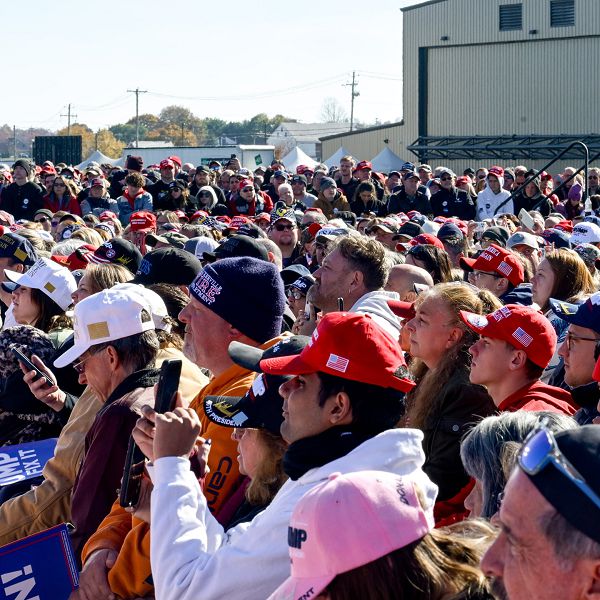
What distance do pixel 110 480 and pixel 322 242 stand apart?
5505 mm

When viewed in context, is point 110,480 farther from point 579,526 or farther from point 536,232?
point 536,232

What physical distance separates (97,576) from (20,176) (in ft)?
49.1

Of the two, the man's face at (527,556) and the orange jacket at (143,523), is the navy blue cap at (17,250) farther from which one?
the man's face at (527,556)

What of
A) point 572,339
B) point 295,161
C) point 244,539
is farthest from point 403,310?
point 295,161

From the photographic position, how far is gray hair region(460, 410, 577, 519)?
3.14 metres

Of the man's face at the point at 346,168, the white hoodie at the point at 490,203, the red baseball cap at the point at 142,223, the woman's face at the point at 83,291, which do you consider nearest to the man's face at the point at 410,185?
the white hoodie at the point at 490,203

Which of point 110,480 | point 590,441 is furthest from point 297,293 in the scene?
point 590,441

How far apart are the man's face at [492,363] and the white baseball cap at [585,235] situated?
21.6 feet

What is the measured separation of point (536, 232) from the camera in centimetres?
1347

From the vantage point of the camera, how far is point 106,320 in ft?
14.6

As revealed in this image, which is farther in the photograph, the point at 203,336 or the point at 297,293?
the point at 297,293

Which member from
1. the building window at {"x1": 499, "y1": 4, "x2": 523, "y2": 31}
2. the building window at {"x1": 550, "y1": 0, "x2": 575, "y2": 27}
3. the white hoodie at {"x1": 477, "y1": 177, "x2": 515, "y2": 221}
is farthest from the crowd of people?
the building window at {"x1": 499, "y1": 4, "x2": 523, "y2": 31}

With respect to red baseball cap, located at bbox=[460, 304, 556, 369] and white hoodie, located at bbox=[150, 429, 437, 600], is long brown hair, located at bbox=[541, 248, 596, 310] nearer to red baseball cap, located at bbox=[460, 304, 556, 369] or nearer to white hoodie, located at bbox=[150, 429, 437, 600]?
red baseball cap, located at bbox=[460, 304, 556, 369]

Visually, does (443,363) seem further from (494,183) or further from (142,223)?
(494,183)
